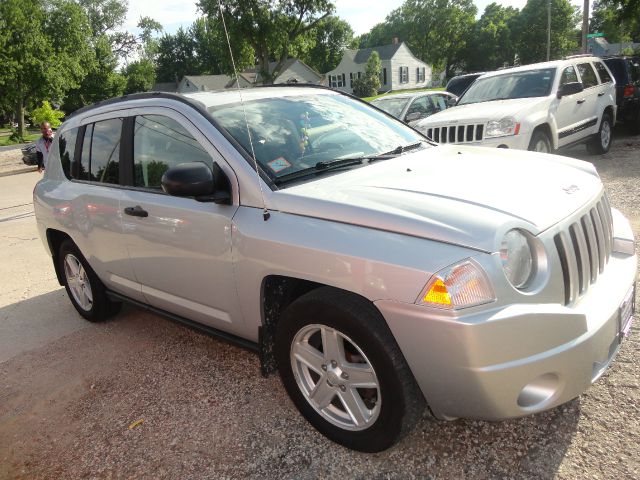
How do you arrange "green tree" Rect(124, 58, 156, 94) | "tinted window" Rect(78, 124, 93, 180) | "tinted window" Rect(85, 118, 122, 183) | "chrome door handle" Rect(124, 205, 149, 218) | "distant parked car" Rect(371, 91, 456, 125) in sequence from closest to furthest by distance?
"chrome door handle" Rect(124, 205, 149, 218), "tinted window" Rect(85, 118, 122, 183), "tinted window" Rect(78, 124, 93, 180), "distant parked car" Rect(371, 91, 456, 125), "green tree" Rect(124, 58, 156, 94)

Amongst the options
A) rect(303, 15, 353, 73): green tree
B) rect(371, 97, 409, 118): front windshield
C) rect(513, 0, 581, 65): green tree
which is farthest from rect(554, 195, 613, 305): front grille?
rect(303, 15, 353, 73): green tree

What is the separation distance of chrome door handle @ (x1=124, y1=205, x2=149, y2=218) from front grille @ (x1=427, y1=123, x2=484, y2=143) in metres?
5.63

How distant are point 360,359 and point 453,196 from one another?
2.94 feet

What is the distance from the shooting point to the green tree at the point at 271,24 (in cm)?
4069

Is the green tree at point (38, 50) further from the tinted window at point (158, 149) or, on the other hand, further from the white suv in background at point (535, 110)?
the tinted window at point (158, 149)

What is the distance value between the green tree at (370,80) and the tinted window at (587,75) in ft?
178

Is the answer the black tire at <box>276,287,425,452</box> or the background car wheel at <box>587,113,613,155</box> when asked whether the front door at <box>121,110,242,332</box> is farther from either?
the background car wheel at <box>587,113,613,155</box>

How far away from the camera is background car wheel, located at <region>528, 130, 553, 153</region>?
7.77 meters

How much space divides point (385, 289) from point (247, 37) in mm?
43956

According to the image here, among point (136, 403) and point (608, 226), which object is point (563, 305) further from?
point (136, 403)

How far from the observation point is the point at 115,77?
56.7 meters

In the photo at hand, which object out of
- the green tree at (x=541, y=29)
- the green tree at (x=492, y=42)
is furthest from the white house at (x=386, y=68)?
the green tree at (x=541, y=29)

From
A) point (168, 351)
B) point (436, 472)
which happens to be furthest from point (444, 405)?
point (168, 351)

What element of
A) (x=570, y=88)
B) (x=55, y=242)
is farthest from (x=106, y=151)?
(x=570, y=88)
